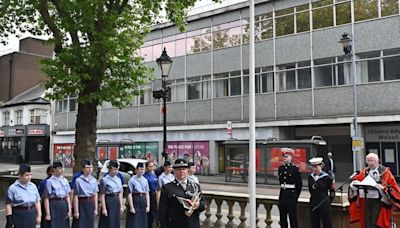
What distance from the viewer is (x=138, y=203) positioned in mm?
8977

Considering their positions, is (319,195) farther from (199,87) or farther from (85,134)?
(199,87)

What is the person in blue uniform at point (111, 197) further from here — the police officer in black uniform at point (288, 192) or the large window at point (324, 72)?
the large window at point (324, 72)

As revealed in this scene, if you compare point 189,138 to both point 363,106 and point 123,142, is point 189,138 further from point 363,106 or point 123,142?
point 363,106

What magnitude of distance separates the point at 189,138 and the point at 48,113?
78.7 feet

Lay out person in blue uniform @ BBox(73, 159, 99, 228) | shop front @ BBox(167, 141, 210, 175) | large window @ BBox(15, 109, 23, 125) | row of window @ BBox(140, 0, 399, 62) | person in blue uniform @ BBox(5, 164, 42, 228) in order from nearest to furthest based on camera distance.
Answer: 1. person in blue uniform @ BBox(5, 164, 42, 228)
2. person in blue uniform @ BBox(73, 159, 99, 228)
3. row of window @ BBox(140, 0, 399, 62)
4. shop front @ BBox(167, 141, 210, 175)
5. large window @ BBox(15, 109, 23, 125)

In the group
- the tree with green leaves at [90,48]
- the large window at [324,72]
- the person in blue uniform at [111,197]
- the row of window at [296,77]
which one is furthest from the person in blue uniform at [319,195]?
the large window at [324,72]

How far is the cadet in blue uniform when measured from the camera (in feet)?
27.5

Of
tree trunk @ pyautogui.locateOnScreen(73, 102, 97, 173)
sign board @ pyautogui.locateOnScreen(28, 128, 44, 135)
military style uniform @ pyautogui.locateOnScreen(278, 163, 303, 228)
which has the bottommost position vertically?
military style uniform @ pyautogui.locateOnScreen(278, 163, 303, 228)

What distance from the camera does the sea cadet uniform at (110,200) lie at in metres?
8.66

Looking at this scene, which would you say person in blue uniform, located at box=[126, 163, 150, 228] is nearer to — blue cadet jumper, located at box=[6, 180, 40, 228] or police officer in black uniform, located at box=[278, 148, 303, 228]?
blue cadet jumper, located at box=[6, 180, 40, 228]

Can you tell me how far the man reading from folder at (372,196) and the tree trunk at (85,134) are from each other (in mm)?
7819

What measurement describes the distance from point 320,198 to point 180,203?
11.8 ft

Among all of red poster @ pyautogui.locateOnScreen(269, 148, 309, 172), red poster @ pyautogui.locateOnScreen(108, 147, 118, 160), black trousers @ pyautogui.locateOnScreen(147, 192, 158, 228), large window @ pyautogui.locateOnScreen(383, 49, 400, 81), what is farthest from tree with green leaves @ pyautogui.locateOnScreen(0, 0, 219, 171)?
red poster @ pyautogui.locateOnScreen(108, 147, 118, 160)

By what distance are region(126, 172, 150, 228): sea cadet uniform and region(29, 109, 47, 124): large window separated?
A: 151ft
